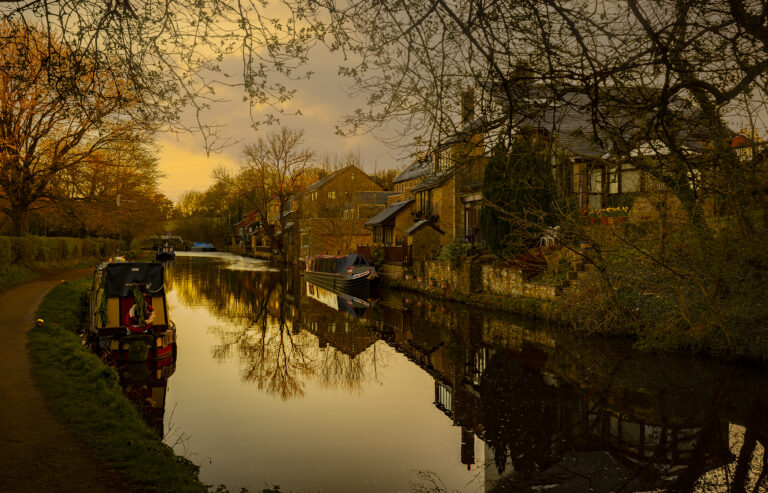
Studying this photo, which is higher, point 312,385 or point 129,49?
point 129,49

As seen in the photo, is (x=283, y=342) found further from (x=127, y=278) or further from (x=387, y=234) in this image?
(x=387, y=234)

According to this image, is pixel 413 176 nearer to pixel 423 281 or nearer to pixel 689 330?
pixel 423 281

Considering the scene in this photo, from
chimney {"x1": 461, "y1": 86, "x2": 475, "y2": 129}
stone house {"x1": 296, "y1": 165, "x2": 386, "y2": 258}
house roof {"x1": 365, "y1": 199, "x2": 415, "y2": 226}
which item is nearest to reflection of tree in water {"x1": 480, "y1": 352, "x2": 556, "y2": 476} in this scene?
chimney {"x1": 461, "y1": 86, "x2": 475, "y2": 129}

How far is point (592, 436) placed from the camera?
8.13 m

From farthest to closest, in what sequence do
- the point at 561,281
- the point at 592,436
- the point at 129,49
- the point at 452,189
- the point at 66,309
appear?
1. the point at 452,189
2. the point at 561,281
3. the point at 66,309
4. the point at 592,436
5. the point at 129,49

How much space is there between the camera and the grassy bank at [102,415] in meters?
5.62

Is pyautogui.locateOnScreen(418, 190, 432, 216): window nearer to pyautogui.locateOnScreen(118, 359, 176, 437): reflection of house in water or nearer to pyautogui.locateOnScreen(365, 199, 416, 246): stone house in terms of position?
pyautogui.locateOnScreen(365, 199, 416, 246): stone house

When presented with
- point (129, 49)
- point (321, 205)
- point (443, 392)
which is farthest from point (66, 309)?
point (321, 205)

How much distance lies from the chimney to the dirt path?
5126mm

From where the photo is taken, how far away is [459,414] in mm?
9359

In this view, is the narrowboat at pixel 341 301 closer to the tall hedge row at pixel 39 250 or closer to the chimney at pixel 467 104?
the tall hedge row at pixel 39 250

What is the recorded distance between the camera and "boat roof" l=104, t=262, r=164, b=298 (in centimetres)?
1303

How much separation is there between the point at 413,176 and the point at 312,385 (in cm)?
3241

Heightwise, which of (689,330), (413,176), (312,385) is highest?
(413,176)
